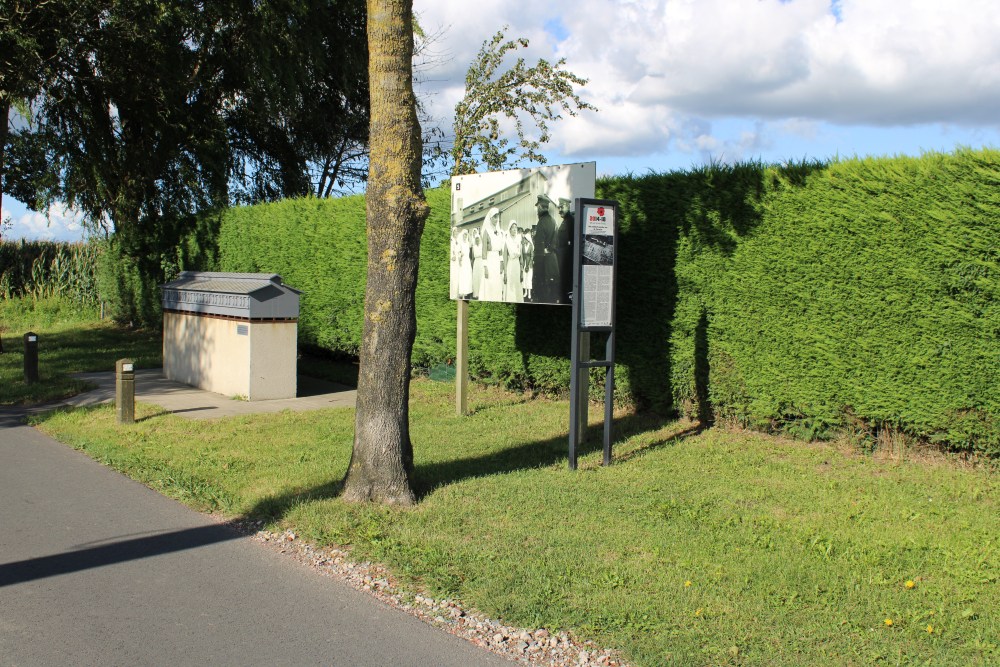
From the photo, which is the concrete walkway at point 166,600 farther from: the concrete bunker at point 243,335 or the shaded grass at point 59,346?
the shaded grass at point 59,346

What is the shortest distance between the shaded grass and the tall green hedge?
25.7 feet

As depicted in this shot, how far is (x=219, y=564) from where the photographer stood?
19.1 feet

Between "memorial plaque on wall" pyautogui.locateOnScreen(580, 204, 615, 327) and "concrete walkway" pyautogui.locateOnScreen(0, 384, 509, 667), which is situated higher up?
"memorial plaque on wall" pyautogui.locateOnScreen(580, 204, 615, 327)

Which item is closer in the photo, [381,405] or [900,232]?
[381,405]

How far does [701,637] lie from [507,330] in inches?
306

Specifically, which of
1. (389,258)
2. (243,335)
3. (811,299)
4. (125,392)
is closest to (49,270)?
(243,335)

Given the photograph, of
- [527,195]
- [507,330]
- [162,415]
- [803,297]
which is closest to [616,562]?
[803,297]

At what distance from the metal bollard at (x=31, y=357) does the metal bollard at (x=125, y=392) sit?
4.45m

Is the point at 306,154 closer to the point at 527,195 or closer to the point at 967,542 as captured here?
the point at 527,195

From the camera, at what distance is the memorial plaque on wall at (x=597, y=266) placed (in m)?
8.22

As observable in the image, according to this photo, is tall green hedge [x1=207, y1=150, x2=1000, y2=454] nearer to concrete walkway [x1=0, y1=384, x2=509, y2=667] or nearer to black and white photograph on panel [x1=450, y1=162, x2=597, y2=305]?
black and white photograph on panel [x1=450, y1=162, x2=597, y2=305]

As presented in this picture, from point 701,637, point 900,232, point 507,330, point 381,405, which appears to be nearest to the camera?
point 701,637

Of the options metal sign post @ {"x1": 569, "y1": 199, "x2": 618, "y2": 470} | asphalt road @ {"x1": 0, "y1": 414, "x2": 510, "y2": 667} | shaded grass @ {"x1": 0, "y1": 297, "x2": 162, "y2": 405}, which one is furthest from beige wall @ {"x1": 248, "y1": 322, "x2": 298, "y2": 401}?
metal sign post @ {"x1": 569, "y1": 199, "x2": 618, "y2": 470}

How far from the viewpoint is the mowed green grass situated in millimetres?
4621
